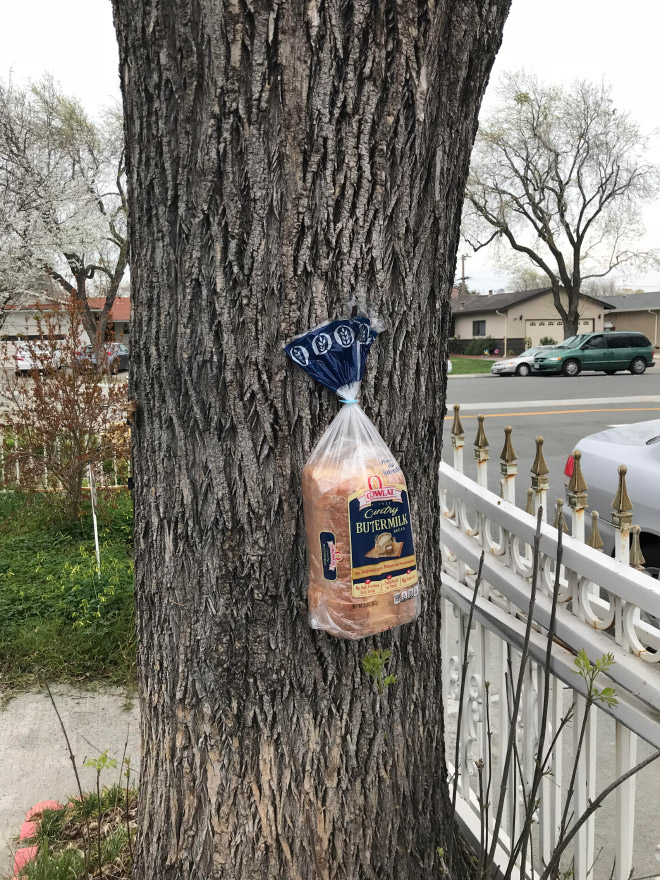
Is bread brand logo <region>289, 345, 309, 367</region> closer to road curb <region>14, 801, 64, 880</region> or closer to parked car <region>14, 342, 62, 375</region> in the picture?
road curb <region>14, 801, 64, 880</region>

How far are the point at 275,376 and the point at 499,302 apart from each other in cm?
4843

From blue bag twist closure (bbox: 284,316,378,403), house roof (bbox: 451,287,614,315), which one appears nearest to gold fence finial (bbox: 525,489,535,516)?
blue bag twist closure (bbox: 284,316,378,403)

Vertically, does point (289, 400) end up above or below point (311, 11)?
below

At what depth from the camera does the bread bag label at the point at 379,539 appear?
1377 mm

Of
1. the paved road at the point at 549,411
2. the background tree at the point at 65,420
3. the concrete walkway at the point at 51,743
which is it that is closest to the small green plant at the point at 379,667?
the concrete walkway at the point at 51,743

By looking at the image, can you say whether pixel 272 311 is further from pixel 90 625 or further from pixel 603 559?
pixel 90 625

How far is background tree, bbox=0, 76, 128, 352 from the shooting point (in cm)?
1254

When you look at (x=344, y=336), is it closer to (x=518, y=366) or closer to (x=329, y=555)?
(x=329, y=555)

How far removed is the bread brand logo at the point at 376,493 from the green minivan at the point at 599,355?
82.6ft

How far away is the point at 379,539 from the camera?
55.0 inches

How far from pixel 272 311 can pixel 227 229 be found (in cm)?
19

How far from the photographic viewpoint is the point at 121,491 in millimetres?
6859

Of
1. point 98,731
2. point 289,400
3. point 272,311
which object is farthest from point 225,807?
point 98,731

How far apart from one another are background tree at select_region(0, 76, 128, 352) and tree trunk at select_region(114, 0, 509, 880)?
8.81m
